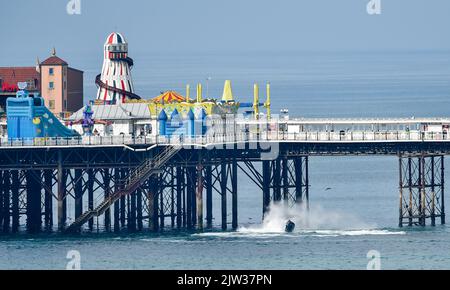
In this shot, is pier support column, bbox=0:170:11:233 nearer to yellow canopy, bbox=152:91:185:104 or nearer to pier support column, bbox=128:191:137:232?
pier support column, bbox=128:191:137:232

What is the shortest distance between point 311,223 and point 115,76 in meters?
26.9

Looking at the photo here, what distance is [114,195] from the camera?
116188mm

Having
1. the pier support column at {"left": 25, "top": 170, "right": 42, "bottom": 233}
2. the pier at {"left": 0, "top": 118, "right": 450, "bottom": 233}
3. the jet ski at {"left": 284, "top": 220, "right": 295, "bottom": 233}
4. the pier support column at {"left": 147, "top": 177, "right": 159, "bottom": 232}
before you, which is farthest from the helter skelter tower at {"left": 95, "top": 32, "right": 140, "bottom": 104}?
the jet ski at {"left": 284, "top": 220, "right": 295, "bottom": 233}

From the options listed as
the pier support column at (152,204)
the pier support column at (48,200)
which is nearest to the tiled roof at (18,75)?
the pier support column at (48,200)

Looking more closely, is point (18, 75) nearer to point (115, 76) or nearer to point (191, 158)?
point (115, 76)

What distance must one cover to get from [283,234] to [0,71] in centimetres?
4240

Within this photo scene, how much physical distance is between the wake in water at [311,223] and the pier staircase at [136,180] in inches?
285

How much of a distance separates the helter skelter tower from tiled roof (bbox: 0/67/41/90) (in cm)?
644

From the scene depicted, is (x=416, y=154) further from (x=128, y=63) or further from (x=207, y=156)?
(x=128, y=63)

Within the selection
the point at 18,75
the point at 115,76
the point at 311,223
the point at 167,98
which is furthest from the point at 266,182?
the point at 18,75

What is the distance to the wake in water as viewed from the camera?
112 m

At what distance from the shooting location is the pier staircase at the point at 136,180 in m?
115
